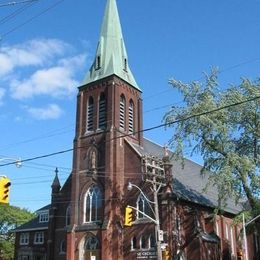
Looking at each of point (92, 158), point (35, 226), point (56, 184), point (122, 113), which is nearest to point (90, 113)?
point (122, 113)

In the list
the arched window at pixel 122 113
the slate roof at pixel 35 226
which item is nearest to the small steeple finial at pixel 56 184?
the slate roof at pixel 35 226

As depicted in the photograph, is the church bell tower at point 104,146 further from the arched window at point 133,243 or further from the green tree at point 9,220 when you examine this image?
the green tree at point 9,220

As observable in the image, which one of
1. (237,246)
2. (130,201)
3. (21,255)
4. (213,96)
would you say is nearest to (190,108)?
(213,96)

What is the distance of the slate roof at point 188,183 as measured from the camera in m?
41.4

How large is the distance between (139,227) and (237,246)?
1404 centimetres

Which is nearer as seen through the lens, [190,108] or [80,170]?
[190,108]

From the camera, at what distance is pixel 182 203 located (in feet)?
130

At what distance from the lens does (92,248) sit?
129 ft

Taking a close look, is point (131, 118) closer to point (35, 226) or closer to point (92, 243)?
point (92, 243)

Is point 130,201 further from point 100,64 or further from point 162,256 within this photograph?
point 100,64

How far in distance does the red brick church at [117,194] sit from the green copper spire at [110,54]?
11 cm

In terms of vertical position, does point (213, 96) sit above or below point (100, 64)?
below

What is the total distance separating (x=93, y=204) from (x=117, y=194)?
279 cm

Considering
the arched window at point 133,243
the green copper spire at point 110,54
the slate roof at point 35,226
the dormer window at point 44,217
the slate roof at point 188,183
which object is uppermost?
the green copper spire at point 110,54
